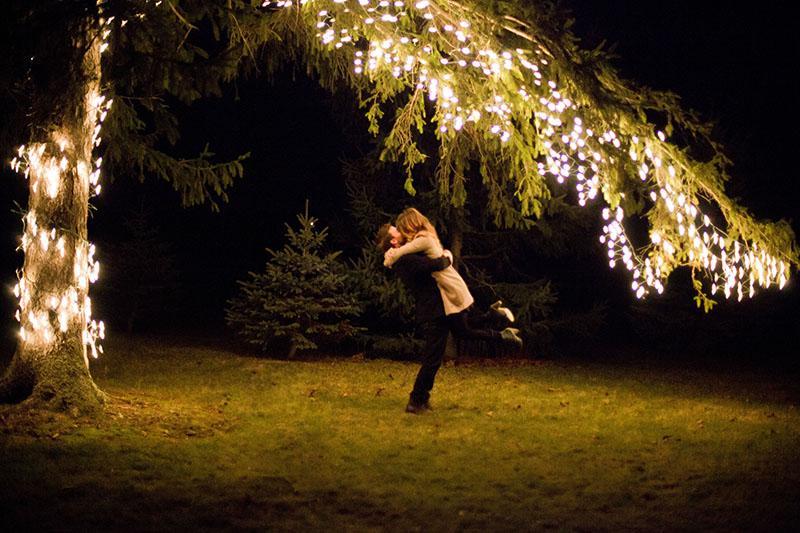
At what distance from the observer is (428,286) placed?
7.81 m

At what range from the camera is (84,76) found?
6582mm

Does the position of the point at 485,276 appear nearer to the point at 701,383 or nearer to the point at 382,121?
the point at 382,121

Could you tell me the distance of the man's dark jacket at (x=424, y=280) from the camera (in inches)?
300

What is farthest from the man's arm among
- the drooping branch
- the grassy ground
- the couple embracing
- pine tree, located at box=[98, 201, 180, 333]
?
pine tree, located at box=[98, 201, 180, 333]

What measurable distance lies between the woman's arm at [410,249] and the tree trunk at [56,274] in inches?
111

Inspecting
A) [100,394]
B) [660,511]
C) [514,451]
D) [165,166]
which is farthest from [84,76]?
[660,511]

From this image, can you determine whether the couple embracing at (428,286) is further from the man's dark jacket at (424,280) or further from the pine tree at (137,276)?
the pine tree at (137,276)

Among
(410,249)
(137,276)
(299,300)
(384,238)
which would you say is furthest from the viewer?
(137,276)

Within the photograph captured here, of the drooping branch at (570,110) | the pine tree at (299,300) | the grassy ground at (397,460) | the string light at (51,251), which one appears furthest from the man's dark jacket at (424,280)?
the pine tree at (299,300)

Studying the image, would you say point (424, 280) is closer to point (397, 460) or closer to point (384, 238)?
point (384, 238)

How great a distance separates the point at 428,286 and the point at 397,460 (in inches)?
85.6

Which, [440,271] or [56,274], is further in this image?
[440,271]

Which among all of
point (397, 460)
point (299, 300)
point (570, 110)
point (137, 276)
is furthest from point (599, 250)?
point (397, 460)

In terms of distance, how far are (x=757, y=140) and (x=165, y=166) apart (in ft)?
42.5
